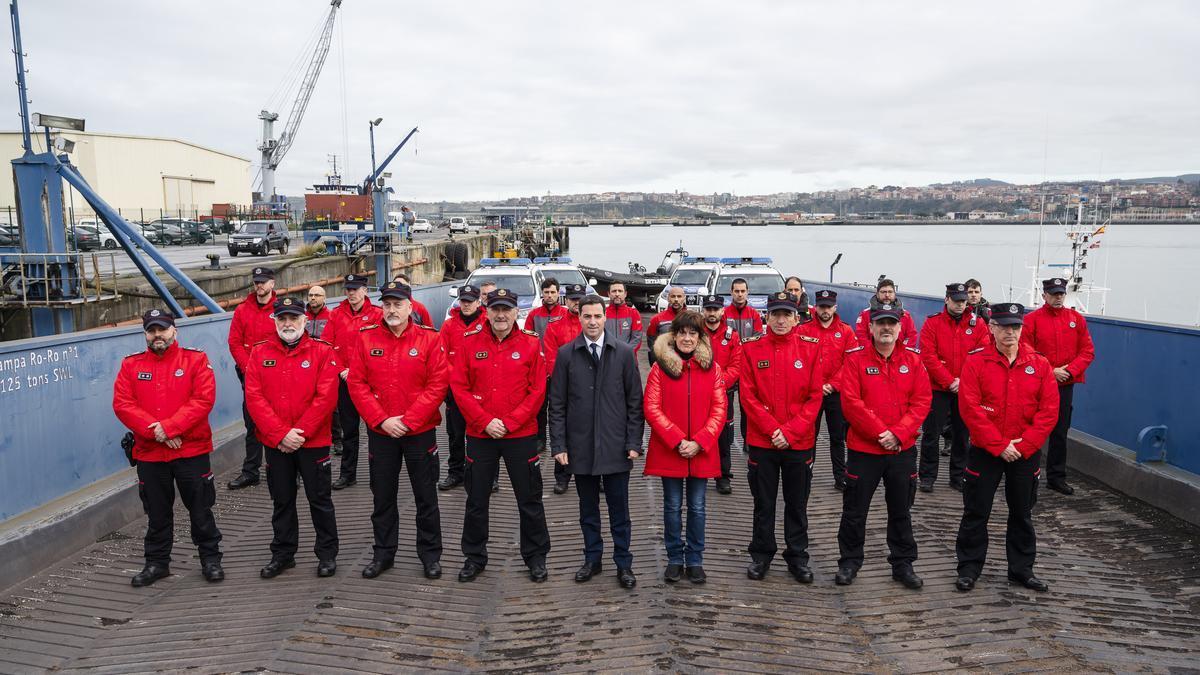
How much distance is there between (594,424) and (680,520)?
905mm

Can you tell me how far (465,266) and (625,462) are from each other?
36.8m

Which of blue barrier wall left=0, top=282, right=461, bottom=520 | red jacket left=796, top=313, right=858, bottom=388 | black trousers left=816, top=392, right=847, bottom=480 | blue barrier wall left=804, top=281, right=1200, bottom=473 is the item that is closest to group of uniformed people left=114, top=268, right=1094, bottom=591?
blue barrier wall left=0, top=282, right=461, bottom=520

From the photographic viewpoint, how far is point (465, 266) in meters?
41.1

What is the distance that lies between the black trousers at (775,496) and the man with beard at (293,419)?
A: 304 centimetres

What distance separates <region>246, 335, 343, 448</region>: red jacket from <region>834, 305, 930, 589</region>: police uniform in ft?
11.9

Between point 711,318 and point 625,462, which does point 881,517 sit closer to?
point 711,318

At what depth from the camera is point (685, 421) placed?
17.3 feet

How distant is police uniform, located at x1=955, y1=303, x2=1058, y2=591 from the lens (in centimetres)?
518

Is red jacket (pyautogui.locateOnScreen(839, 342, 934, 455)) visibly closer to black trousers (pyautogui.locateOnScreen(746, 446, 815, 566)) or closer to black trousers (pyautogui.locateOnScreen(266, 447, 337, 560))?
black trousers (pyautogui.locateOnScreen(746, 446, 815, 566))

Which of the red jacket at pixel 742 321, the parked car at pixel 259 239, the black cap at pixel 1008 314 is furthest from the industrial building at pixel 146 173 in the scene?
the black cap at pixel 1008 314

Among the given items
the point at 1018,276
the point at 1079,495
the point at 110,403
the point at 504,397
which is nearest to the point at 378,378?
the point at 504,397

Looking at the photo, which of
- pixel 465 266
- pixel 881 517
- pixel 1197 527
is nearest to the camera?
pixel 1197 527

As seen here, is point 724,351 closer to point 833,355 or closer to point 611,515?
point 833,355

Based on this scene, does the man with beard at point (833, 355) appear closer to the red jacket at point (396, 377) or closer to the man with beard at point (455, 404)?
the man with beard at point (455, 404)
